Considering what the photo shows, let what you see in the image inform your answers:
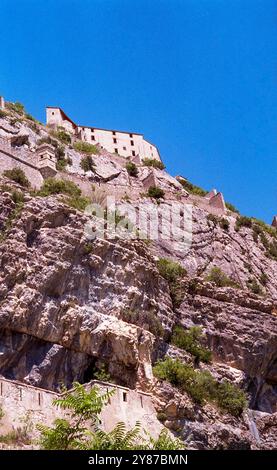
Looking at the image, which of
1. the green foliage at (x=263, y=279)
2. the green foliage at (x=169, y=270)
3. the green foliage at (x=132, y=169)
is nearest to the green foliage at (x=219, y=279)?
the green foliage at (x=169, y=270)

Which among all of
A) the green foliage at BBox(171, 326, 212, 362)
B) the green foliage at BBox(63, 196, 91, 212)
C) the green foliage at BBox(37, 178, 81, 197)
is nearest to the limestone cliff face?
the green foliage at BBox(171, 326, 212, 362)

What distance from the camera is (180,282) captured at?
41.7 meters

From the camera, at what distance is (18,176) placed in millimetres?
42781

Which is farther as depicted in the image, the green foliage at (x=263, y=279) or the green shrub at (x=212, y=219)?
the green shrub at (x=212, y=219)

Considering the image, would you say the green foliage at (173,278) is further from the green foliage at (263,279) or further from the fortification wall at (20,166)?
the green foliage at (263,279)

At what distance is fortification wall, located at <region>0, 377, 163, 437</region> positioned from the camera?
81.1 feet

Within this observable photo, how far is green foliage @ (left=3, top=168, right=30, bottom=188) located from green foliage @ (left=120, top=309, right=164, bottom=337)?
11286mm

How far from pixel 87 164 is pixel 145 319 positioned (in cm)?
2704

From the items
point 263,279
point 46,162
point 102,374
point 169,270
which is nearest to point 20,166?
point 46,162

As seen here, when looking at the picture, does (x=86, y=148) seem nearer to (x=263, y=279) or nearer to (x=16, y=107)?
(x=16, y=107)

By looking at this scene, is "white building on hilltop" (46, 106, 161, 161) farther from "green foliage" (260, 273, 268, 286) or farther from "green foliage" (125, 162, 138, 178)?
"green foliage" (260, 273, 268, 286)

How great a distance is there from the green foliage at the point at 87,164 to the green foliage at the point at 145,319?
2527 centimetres

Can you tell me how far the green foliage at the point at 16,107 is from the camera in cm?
6656
